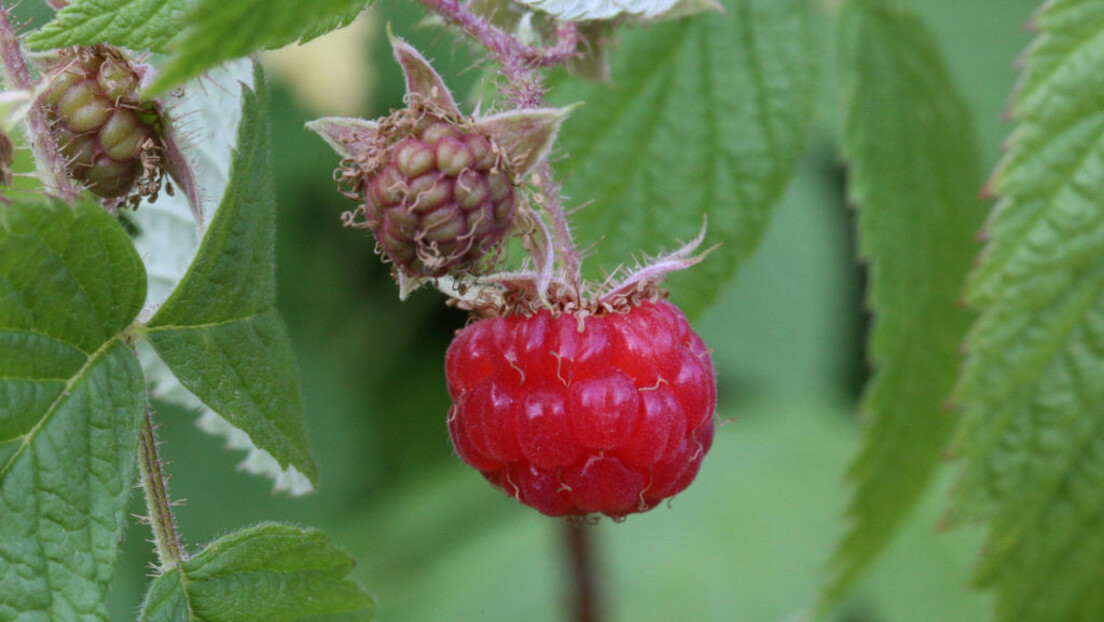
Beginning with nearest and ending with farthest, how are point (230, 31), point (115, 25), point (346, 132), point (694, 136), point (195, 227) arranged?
point (230, 31) → point (115, 25) → point (346, 132) → point (195, 227) → point (694, 136)

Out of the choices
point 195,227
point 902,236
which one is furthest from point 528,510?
point 195,227

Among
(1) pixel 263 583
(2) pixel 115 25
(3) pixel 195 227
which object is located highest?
(2) pixel 115 25

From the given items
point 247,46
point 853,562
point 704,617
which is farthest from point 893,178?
point 704,617

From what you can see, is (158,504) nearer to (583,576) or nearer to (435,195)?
(435,195)

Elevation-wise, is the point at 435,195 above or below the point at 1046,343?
above

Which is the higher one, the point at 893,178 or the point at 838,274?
the point at 893,178

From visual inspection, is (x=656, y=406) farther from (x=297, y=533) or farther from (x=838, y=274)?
(x=838, y=274)

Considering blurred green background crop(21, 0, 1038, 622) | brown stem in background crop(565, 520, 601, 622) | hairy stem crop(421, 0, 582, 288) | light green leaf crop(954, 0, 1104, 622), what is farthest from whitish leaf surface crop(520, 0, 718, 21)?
blurred green background crop(21, 0, 1038, 622)
